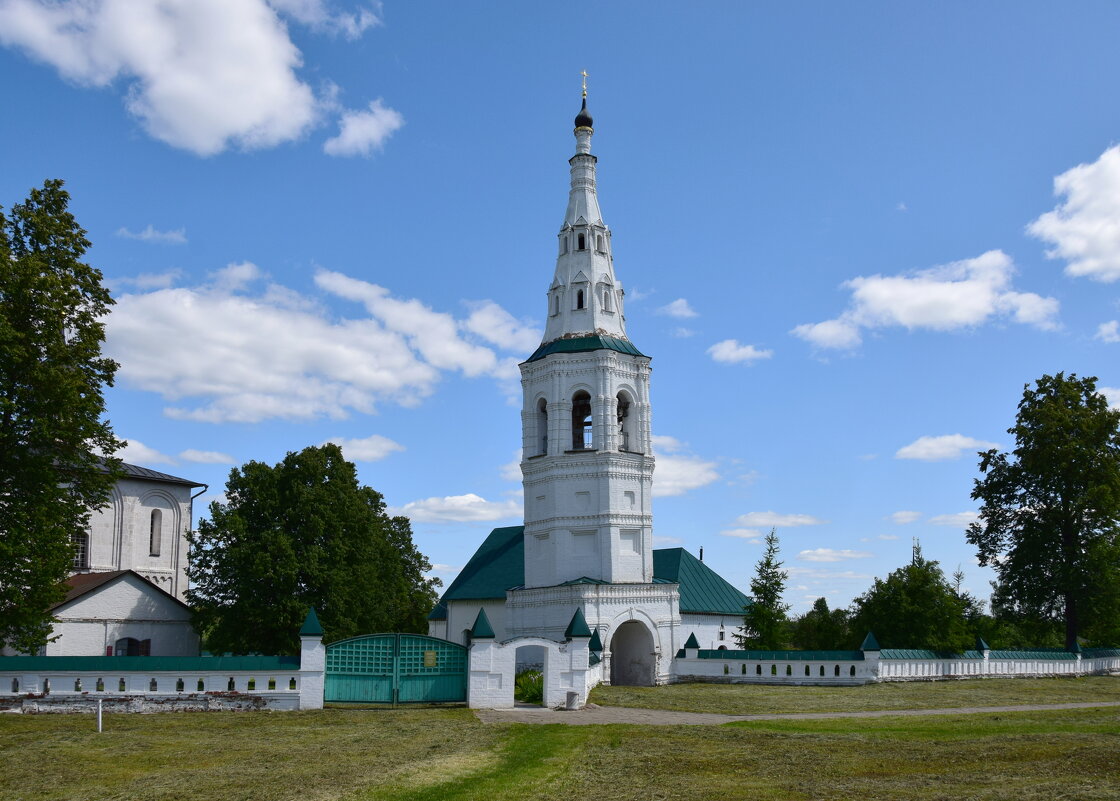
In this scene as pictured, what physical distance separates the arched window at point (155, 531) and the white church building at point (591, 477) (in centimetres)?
1739

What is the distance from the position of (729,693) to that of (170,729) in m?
17.3

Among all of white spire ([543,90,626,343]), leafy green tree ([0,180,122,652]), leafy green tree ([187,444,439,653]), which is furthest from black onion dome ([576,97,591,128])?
leafy green tree ([0,180,122,652])

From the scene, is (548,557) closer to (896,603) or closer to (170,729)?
(896,603)

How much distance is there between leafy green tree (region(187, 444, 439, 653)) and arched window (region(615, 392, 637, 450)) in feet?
34.5

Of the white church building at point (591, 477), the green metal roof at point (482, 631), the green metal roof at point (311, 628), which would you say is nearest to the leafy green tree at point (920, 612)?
the white church building at point (591, 477)

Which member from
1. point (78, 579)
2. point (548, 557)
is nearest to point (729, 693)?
point (548, 557)

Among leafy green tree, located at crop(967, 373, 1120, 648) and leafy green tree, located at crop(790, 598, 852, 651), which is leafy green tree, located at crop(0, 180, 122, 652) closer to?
leafy green tree, located at crop(790, 598, 852, 651)

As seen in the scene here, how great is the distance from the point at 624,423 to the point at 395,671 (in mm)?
18631

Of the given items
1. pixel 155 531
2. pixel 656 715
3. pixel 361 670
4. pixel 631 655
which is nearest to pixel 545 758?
pixel 656 715

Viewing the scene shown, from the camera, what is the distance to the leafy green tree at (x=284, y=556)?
36781 mm

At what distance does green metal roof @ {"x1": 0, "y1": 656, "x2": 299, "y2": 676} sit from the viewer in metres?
23.8

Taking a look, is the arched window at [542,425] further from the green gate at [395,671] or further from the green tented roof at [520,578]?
the green gate at [395,671]

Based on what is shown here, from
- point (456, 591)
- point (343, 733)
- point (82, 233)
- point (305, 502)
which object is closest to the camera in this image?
point (343, 733)

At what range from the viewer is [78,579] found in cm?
4094
